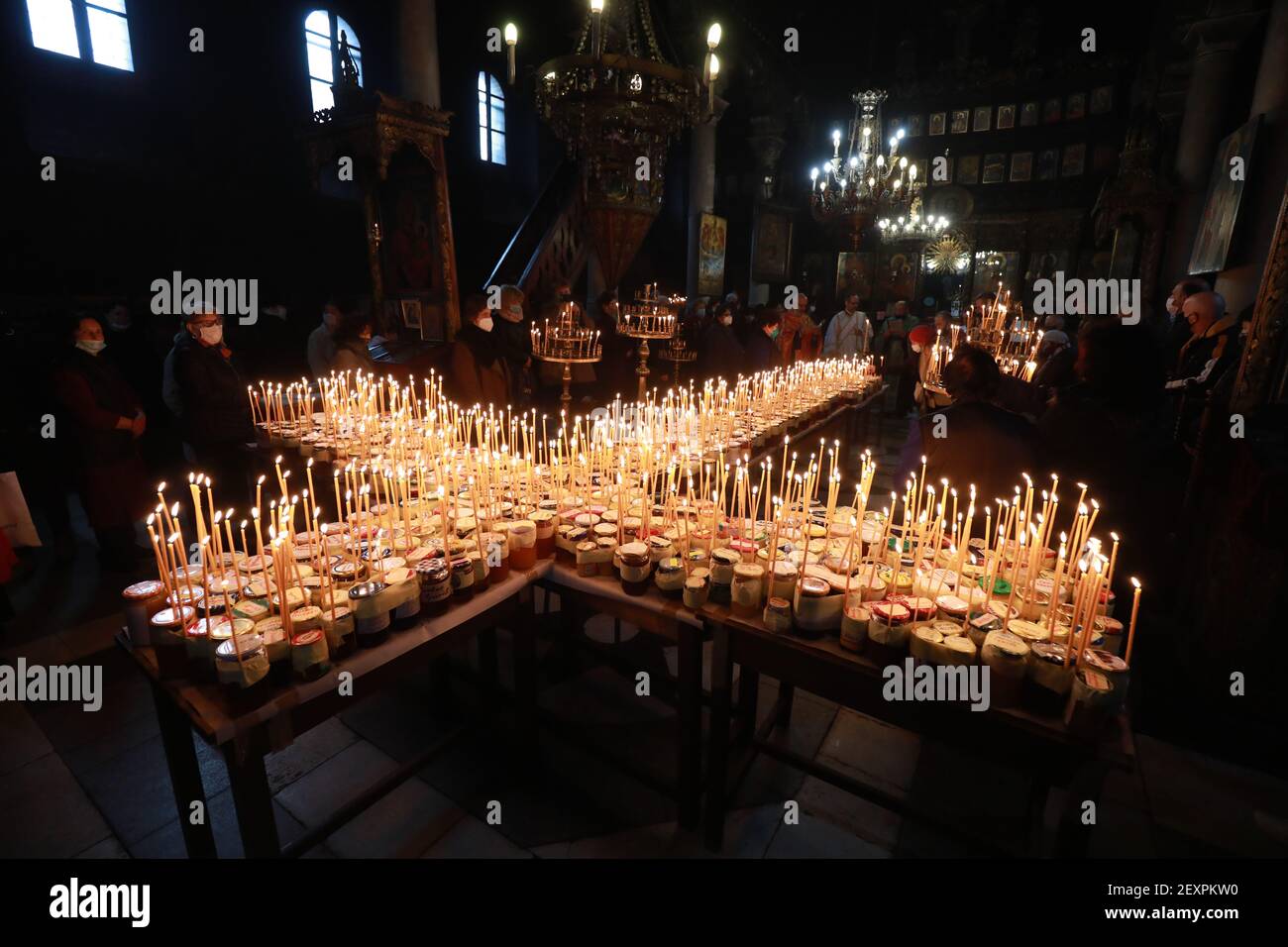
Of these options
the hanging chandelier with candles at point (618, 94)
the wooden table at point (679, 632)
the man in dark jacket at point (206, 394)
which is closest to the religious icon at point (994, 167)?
the hanging chandelier with candles at point (618, 94)

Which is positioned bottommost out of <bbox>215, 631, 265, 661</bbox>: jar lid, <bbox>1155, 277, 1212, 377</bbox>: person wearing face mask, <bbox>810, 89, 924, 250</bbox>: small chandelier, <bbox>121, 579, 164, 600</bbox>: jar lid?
<bbox>215, 631, 265, 661</bbox>: jar lid

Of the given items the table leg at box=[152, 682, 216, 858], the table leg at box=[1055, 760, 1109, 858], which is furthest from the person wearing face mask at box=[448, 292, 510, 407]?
the table leg at box=[1055, 760, 1109, 858]

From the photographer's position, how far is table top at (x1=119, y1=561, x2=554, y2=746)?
1.69m

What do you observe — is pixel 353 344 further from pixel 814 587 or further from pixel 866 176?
pixel 866 176

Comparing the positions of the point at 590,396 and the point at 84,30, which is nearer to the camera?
the point at 84,30

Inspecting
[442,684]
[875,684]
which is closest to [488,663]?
[442,684]

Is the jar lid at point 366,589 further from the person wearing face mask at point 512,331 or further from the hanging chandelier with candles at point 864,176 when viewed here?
the hanging chandelier with candles at point 864,176

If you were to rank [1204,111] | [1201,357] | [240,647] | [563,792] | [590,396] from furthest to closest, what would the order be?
[590,396] → [1204,111] → [1201,357] → [563,792] → [240,647]

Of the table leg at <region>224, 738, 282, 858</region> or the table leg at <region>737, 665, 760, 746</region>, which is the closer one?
the table leg at <region>224, 738, 282, 858</region>

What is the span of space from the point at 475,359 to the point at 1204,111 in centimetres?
1230

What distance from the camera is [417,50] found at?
24.6 ft

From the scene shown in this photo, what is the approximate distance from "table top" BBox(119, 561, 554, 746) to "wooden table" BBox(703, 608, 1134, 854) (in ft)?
3.09

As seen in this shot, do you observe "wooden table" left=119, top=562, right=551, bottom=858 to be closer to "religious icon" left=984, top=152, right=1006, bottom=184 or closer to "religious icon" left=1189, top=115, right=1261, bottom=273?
"religious icon" left=1189, top=115, right=1261, bottom=273

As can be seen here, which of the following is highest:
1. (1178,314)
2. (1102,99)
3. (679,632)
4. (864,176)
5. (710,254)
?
(1102,99)
